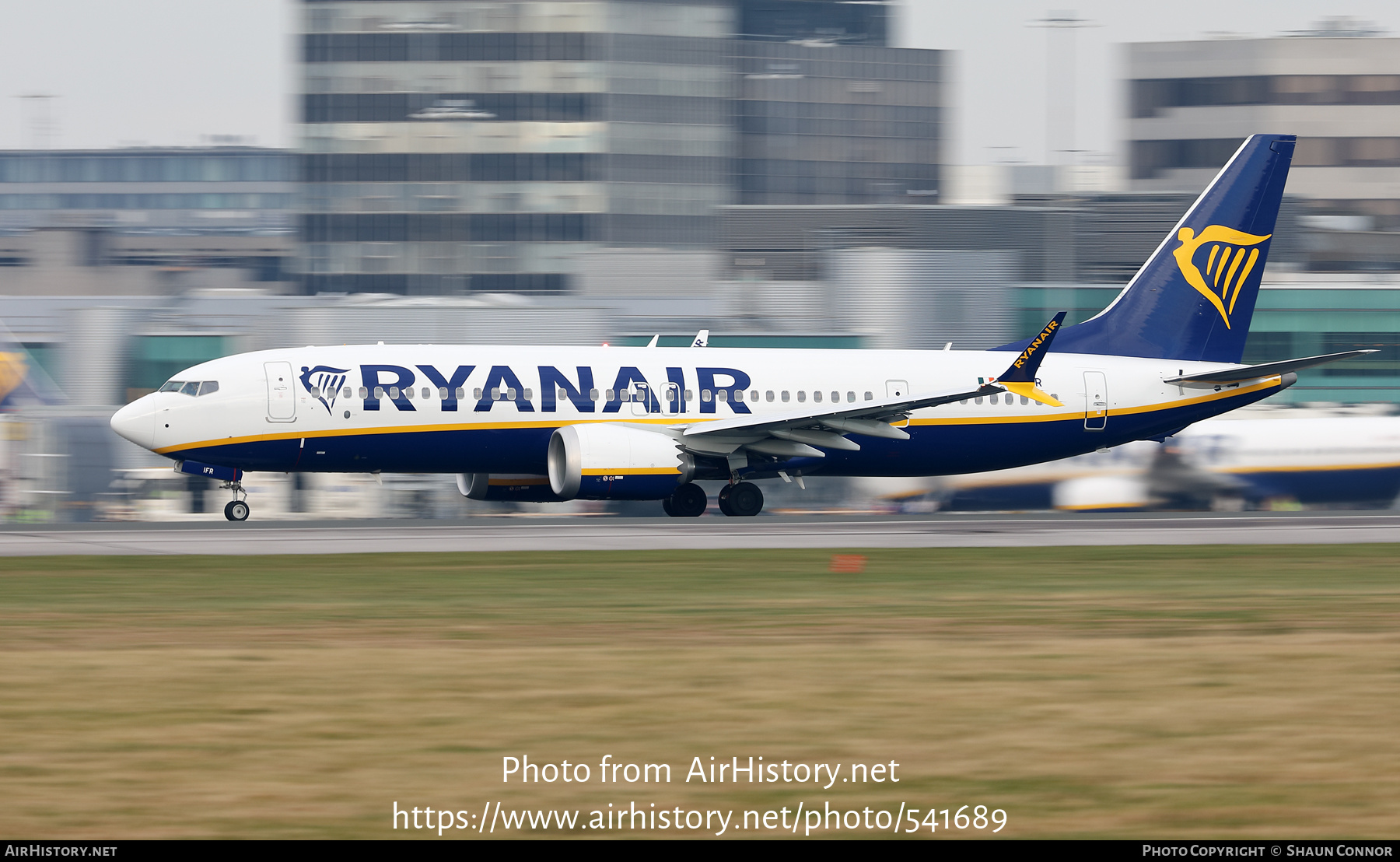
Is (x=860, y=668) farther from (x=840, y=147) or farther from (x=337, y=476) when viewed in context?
(x=840, y=147)

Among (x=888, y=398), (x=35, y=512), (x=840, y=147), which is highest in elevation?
(x=840, y=147)

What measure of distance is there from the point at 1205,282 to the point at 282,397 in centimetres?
2216

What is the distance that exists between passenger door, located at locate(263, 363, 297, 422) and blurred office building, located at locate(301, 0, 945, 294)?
100493 millimetres

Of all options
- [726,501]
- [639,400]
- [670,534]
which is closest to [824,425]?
[726,501]

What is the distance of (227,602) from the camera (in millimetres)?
20516

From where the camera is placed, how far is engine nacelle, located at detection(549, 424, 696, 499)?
112 ft

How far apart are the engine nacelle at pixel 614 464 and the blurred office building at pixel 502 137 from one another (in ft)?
332

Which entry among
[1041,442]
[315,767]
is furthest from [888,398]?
[315,767]

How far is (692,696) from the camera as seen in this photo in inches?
541

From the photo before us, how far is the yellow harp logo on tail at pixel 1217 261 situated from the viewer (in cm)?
4134

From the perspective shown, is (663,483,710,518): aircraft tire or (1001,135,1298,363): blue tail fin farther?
(1001,135,1298,363): blue tail fin

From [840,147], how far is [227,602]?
15450 centimetres

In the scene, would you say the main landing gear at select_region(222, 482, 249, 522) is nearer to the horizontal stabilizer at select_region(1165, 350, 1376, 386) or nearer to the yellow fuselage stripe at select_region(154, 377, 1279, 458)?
the yellow fuselage stripe at select_region(154, 377, 1279, 458)
